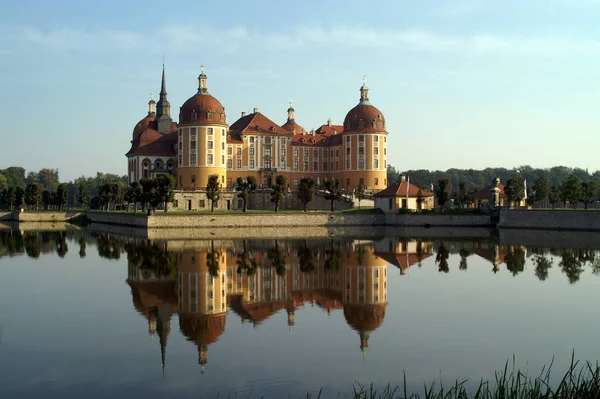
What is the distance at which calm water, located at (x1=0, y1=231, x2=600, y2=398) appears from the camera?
12.2m

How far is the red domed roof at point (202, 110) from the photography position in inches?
2432

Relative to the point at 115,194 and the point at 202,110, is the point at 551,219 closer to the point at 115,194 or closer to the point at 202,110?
the point at 202,110

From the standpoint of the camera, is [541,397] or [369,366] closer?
[541,397]

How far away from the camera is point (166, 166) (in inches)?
2655

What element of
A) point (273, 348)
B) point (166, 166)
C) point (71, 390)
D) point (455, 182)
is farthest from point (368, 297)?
point (455, 182)

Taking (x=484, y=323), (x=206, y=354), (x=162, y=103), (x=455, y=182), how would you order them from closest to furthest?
(x=206, y=354)
(x=484, y=323)
(x=162, y=103)
(x=455, y=182)

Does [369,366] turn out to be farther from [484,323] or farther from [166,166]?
[166,166]

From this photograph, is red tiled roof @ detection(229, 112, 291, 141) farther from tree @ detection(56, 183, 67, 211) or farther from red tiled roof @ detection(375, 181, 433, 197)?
tree @ detection(56, 183, 67, 211)

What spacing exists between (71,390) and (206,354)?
2.97 meters

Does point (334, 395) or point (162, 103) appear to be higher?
point (162, 103)

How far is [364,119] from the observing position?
67.4 m

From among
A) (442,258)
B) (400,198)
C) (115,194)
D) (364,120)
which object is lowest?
(442,258)

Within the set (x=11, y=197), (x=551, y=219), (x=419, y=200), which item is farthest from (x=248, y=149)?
(x=551, y=219)

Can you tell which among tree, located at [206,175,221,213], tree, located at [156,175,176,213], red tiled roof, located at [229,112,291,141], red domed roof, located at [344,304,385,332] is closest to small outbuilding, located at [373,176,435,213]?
tree, located at [206,175,221,213]
